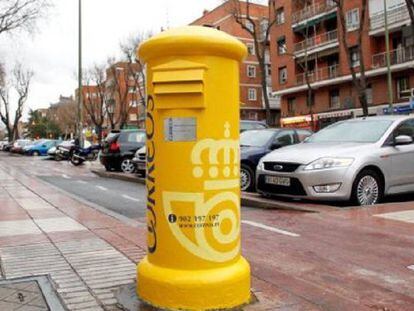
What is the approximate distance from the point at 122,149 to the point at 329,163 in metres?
12.5

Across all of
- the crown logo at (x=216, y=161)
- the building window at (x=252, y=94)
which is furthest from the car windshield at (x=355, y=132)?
the building window at (x=252, y=94)

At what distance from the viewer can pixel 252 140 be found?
12.9m

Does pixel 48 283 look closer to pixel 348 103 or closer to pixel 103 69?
pixel 348 103

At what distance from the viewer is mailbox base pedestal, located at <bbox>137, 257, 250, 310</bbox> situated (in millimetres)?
3773

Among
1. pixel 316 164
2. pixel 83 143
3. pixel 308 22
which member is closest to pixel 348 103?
pixel 308 22

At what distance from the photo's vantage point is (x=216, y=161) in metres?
3.88

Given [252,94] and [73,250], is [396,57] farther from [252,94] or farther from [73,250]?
[73,250]

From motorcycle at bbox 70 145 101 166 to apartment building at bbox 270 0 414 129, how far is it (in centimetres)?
1946

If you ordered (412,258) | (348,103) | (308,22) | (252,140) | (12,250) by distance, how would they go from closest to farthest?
1. (412,258)
2. (12,250)
3. (252,140)
4. (348,103)
5. (308,22)

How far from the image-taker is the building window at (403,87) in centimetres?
4150

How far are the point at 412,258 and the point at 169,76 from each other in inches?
128

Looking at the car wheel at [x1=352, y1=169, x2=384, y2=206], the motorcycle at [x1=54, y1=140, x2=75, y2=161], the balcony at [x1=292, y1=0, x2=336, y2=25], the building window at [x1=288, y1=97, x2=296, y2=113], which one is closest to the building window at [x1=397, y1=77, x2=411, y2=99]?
the balcony at [x1=292, y1=0, x2=336, y2=25]

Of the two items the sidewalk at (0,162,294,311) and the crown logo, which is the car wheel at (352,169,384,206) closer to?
the sidewalk at (0,162,294,311)

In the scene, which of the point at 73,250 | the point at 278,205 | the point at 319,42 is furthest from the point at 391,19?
the point at 73,250
